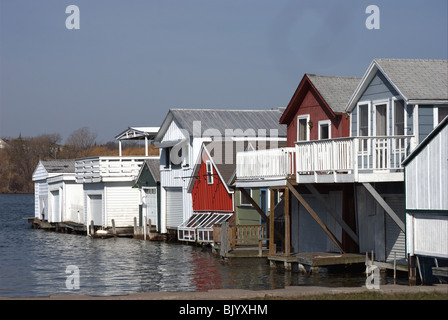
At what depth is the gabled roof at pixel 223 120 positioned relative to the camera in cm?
5000

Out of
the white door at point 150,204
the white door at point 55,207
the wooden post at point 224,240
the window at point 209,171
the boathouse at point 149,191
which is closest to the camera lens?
the wooden post at point 224,240

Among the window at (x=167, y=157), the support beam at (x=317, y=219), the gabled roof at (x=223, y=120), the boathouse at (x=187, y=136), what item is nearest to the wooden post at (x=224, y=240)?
the support beam at (x=317, y=219)

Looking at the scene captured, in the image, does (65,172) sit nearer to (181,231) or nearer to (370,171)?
(181,231)

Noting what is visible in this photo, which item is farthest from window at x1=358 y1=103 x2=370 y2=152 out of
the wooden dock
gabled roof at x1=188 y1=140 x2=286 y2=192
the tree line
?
the tree line

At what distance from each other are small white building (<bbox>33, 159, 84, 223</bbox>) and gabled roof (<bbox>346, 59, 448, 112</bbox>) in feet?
129

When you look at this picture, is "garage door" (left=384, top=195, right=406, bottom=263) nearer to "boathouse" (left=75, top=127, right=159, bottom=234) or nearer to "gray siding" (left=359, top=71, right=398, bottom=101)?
"gray siding" (left=359, top=71, right=398, bottom=101)

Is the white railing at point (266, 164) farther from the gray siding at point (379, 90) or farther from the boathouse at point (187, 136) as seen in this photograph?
the boathouse at point (187, 136)

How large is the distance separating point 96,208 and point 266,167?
30371mm

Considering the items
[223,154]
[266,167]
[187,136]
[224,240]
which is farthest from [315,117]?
[187,136]

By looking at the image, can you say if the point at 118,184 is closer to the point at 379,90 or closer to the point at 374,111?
the point at 374,111

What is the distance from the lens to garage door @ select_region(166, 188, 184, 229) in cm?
5081

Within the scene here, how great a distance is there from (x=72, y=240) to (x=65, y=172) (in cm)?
1549

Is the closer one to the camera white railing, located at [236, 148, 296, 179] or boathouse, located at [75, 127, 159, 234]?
white railing, located at [236, 148, 296, 179]

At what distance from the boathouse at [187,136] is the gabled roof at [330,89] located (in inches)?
583
